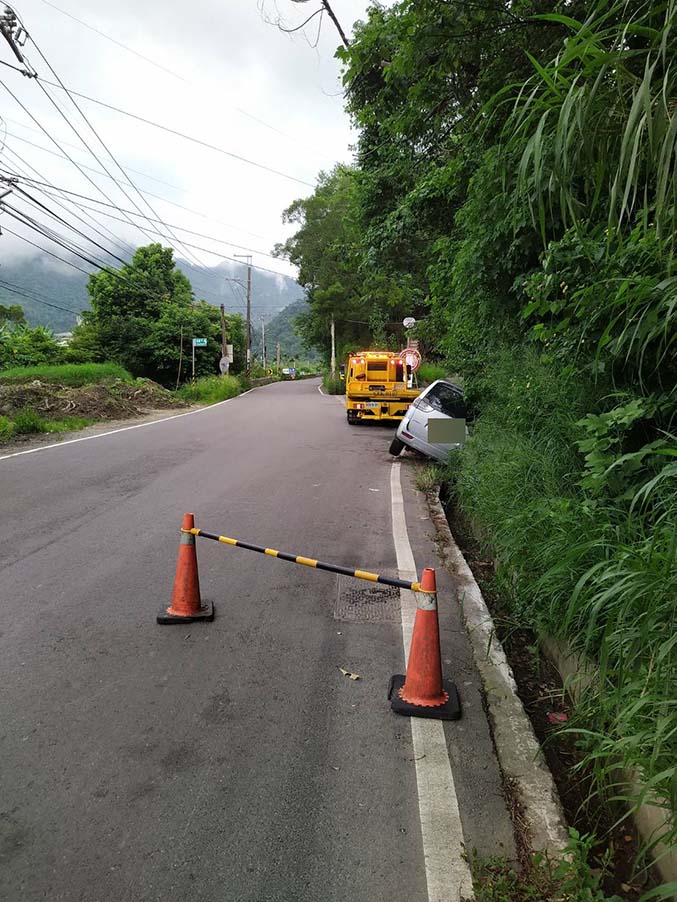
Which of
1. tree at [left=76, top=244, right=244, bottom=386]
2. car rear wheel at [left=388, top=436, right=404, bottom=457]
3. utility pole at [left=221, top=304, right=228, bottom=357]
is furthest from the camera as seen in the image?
utility pole at [left=221, top=304, right=228, bottom=357]

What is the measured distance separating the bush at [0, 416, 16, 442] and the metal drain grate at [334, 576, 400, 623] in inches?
426

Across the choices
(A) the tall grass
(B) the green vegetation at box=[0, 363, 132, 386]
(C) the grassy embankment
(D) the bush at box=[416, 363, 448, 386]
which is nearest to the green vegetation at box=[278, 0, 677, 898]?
(A) the tall grass

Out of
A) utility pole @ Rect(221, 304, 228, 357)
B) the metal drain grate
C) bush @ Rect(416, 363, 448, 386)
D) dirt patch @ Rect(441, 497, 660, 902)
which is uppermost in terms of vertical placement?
utility pole @ Rect(221, 304, 228, 357)

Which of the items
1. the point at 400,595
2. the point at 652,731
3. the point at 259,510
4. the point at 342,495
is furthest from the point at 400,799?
the point at 342,495

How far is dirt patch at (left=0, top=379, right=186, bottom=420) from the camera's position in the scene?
52.7 ft

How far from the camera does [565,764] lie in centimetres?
264

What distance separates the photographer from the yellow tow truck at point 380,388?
653 inches

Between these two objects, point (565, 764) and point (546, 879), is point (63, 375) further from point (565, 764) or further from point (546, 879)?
point (546, 879)

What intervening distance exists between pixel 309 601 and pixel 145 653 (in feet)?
4.13

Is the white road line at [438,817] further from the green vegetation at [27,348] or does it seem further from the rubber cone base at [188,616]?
the green vegetation at [27,348]

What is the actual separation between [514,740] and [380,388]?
Result: 14342 mm

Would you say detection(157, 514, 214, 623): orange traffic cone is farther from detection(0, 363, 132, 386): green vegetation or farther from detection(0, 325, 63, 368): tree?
detection(0, 325, 63, 368): tree

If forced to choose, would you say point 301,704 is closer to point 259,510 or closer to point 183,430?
point 259,510

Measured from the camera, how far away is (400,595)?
446cm
